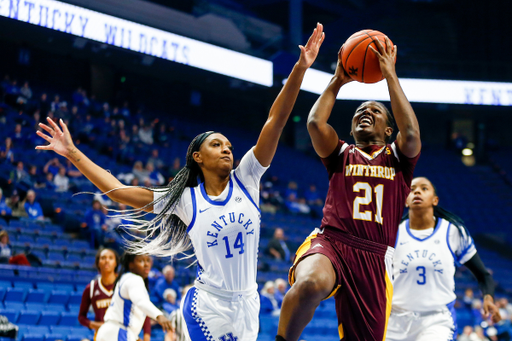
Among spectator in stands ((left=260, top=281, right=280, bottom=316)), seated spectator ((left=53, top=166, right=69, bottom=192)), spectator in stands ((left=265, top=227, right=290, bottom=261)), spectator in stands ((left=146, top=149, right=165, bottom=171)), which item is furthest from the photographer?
spectator in stands ((left=146, top=149, right=165, bottom=171))

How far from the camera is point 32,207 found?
34.8 feet

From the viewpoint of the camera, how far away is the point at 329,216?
11.3ft

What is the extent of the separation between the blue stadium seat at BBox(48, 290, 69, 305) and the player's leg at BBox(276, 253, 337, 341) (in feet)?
22.6

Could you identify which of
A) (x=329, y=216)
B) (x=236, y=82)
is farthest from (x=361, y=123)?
(x=236, y=82)

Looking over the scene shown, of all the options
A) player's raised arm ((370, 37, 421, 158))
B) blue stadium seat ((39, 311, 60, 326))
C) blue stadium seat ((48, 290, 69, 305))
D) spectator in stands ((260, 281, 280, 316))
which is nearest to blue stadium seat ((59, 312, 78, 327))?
blue stadium seat ((39, 311, 60, 326))

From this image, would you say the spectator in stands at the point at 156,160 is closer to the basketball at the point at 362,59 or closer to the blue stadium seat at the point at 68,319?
the blue stadium seat at the point at 68,319

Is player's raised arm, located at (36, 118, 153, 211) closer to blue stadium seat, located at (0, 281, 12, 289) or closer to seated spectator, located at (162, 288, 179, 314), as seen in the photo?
seated spectator, located at (162, 288, 179, 314)

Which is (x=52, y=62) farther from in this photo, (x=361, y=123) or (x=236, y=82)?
(x=361, y=123)

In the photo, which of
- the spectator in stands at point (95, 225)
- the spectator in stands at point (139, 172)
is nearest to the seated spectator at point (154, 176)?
the spectator in stands at point (139, 172)

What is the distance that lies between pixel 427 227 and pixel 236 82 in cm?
1465

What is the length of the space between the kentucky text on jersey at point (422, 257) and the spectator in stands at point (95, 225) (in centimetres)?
708

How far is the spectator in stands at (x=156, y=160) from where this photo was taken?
47.5 ft

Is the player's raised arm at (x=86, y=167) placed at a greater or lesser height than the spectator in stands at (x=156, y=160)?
lesser

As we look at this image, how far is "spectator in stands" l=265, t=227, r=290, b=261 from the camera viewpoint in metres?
13.0
